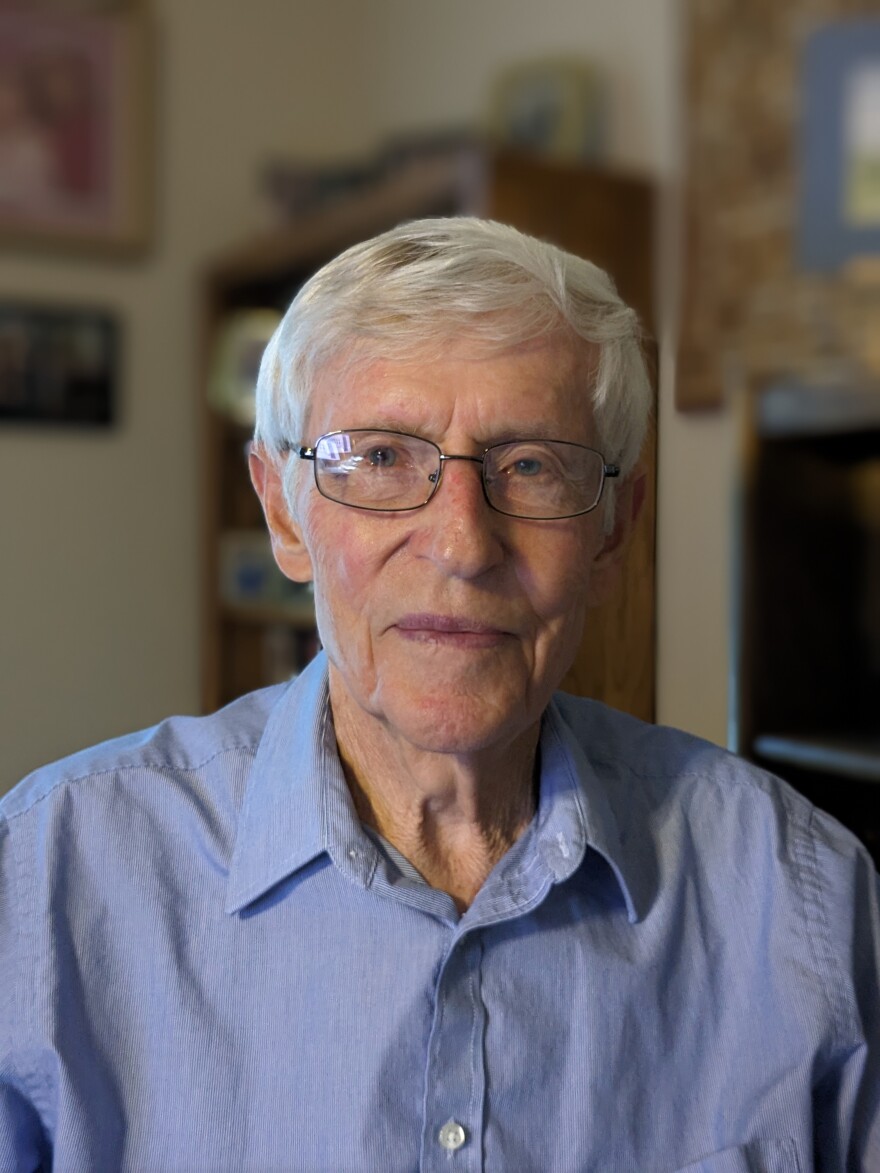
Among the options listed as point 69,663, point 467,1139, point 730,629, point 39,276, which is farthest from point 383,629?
point 39,276

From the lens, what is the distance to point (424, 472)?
2.64 ft

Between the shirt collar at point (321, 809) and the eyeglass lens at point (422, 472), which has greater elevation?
the eyeglass lens at point (422, 472)

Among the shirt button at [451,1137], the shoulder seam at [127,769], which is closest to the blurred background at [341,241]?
the shoulder seam at [127,769]

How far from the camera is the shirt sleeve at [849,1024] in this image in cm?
83

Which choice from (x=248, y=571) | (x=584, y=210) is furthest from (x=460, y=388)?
(x=248, y=571)

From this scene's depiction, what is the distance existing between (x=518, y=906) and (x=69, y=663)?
2.68 meters

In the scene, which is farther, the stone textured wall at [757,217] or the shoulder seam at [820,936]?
the stone textured wall at [757,217]

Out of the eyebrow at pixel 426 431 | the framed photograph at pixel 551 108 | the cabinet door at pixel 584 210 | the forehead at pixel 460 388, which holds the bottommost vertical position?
the eyebrow at pixel 426 431

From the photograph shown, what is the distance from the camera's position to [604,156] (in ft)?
8.66

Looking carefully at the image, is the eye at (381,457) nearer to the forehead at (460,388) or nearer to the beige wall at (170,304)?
the forehead at (460,388)

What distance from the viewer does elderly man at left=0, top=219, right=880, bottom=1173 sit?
75cm

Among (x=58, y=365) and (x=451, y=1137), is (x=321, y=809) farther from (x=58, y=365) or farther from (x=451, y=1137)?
(x=58, y=365)

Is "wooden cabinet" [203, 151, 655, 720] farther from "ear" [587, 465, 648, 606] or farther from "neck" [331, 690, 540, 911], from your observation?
"neck" [331, 690, 540, 911]

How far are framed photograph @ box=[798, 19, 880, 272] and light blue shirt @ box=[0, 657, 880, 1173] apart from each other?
147 cm
